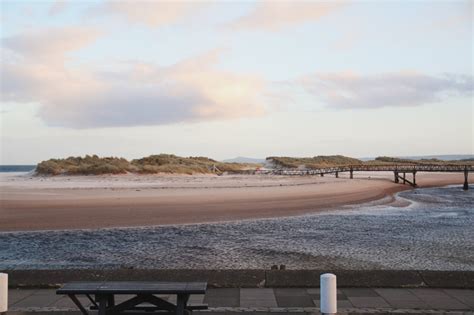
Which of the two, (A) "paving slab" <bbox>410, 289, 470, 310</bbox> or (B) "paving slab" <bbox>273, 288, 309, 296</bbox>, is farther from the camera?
(B) "paving slab" <bbox>273, 288, 309, 296</bbox>

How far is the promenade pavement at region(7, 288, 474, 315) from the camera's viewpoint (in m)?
6.81

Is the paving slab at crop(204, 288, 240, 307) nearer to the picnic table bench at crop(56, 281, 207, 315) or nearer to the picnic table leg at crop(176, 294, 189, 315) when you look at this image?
the picnic table bench at crop(56, 281, 207, 315)

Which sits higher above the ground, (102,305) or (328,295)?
(328,295)

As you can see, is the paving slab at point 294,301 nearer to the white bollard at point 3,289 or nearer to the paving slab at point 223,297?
the paving slab at point 223,297

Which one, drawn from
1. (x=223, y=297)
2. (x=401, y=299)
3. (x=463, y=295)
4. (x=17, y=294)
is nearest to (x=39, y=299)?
(x=17, y=294)

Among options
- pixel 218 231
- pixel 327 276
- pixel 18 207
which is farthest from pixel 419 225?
pixel 18 207

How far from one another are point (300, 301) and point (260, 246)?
7.47 metres

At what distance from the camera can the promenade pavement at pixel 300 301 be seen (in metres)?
6.81

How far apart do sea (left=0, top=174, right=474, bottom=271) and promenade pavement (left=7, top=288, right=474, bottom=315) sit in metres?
3.77

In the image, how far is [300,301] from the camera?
24.2ft

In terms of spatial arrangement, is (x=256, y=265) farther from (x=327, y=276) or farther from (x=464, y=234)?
(x=464, y=234)

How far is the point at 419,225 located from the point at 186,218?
893 cm

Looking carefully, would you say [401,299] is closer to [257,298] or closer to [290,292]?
[290,292]

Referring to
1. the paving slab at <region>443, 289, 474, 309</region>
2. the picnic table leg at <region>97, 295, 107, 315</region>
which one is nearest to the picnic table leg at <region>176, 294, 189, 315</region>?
the picnic table leg at <region>97, 295, 107, 315</region>
